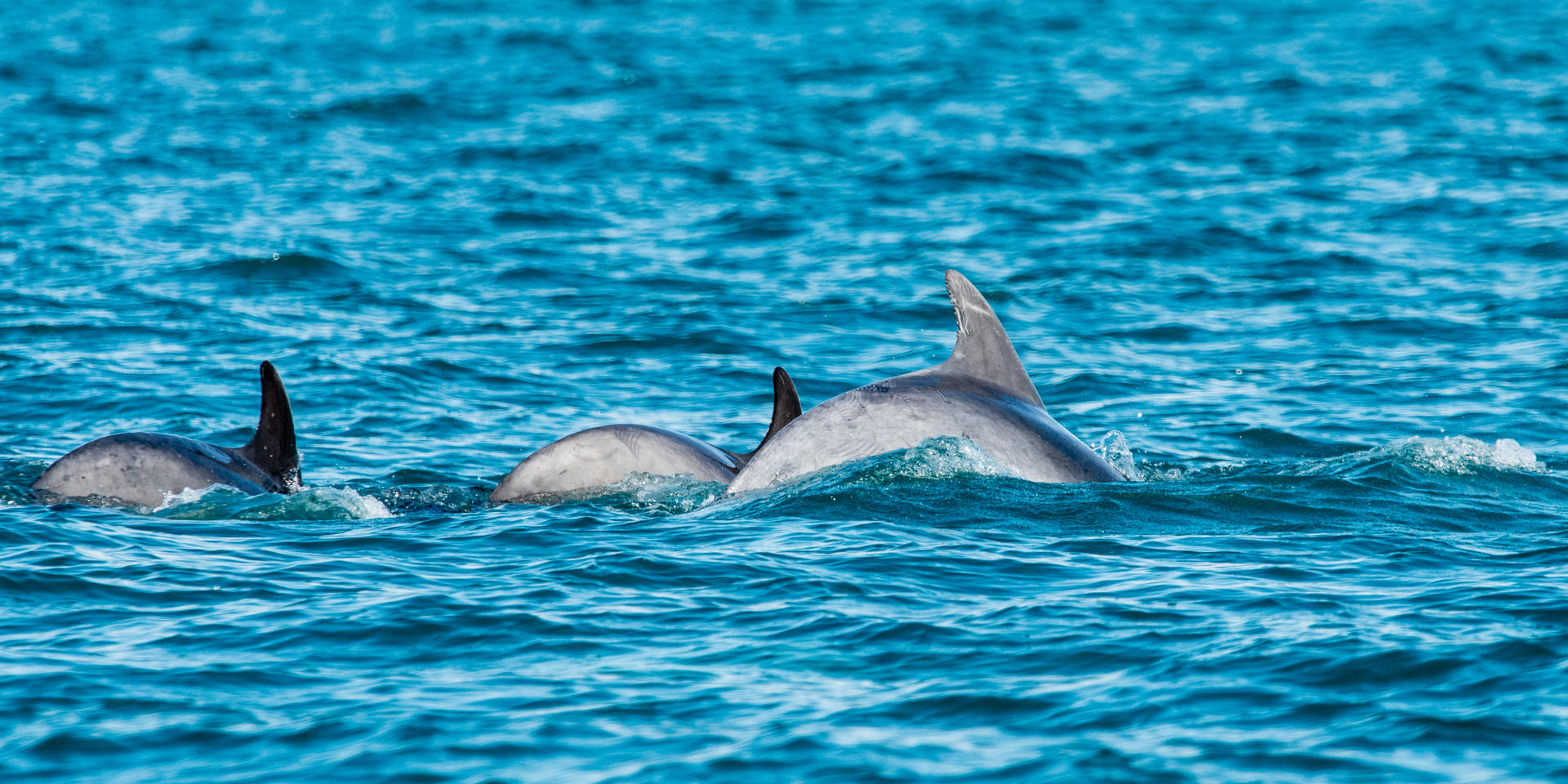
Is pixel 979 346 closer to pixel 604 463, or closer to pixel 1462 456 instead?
pixel 604 463

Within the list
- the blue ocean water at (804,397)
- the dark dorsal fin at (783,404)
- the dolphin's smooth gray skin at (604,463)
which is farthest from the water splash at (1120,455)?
the dolphin's smooth gray skin at (604,463)

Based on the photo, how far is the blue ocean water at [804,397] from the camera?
25.8 feet

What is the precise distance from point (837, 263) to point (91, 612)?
1467 centimetres

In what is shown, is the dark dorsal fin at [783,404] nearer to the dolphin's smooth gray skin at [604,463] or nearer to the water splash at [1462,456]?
the dolphin's smooth gray skin at [604,463]

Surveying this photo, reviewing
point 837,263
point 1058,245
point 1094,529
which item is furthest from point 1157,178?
point 1094,529

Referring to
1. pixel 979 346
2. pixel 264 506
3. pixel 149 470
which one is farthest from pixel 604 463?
pixel 149 470

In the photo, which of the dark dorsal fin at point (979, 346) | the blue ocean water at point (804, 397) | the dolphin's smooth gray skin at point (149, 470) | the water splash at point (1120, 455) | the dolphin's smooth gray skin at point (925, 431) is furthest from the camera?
the water splash at point (1120, 455)

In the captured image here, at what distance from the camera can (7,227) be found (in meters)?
24.2

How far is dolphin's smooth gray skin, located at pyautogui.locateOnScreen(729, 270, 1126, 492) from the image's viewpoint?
11523mm

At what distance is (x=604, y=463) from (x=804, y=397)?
5.12 meters

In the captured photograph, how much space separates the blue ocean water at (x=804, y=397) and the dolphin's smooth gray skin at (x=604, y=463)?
1.09 ft

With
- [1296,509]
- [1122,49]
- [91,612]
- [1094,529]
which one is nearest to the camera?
[91,612]

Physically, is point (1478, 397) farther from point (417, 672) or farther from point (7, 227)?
point (7, 227)

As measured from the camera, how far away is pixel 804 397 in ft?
57.1
